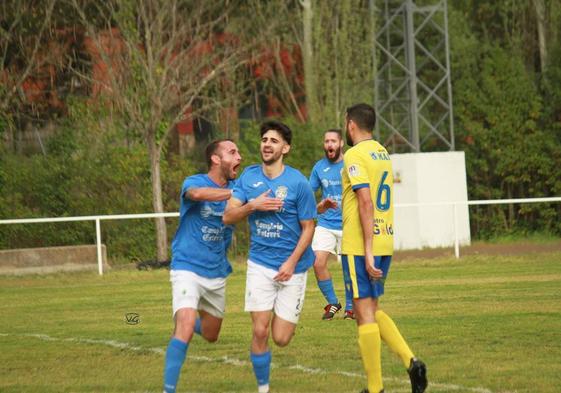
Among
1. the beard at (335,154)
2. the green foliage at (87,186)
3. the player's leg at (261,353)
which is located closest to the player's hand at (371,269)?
the player's leg at (261,353)

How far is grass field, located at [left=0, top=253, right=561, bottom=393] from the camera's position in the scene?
34.2ft

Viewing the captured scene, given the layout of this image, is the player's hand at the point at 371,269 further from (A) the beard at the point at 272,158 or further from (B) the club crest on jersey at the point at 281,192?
Result: (A) the beard at the point at 272,158

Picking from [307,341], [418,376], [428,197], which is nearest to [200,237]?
[418,376]

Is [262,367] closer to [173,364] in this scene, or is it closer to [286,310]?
[286,310]

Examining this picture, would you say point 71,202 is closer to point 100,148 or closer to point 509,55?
point 100,148

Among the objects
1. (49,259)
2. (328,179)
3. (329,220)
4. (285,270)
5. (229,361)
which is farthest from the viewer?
(49,259)

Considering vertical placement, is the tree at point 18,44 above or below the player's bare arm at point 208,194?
above

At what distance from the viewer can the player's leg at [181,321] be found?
9.28 m

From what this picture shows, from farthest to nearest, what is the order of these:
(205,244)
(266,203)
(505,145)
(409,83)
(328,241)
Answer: (505,145)
(409,83)
(328,241)
(205,244)
(266,203)

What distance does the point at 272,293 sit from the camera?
31.4 feet

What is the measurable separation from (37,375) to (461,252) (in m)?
18.7

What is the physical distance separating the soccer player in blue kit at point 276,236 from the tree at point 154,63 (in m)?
17.7

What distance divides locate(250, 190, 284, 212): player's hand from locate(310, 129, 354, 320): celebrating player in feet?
17.7

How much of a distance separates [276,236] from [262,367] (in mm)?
999
